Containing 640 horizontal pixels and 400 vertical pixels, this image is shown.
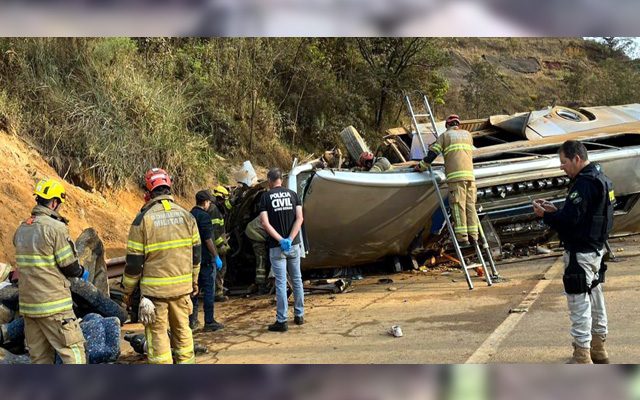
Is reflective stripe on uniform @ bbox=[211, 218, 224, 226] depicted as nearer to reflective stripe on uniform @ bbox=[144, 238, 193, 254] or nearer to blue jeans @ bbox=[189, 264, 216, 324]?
blue jeans @ bbox=[189, 264, 216, 324]

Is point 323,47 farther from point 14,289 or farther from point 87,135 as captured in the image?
point 14,289

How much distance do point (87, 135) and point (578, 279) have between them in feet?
28.4

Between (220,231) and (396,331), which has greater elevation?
(220,231)

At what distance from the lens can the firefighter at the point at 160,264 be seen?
4039 mm

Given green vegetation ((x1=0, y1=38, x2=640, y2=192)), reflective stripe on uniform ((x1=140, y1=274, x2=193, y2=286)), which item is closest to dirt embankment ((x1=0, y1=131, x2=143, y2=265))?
green vegetation ((x1=0, y1=38, x2=640, y2=192))

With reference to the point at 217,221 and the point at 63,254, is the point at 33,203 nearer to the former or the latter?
the point at 217,221

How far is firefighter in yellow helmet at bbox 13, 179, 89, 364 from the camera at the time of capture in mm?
3932

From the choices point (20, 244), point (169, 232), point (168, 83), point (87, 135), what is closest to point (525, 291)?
point (169, 232)

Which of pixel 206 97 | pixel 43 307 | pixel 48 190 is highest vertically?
pixel 206 97

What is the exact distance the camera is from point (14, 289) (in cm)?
518

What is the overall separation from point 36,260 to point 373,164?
4794 millimetres

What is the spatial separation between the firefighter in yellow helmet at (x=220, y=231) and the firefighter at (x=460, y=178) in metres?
2.55

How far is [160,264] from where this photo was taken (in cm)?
407

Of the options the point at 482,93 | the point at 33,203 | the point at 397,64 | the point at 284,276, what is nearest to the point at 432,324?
the point at 284,276
